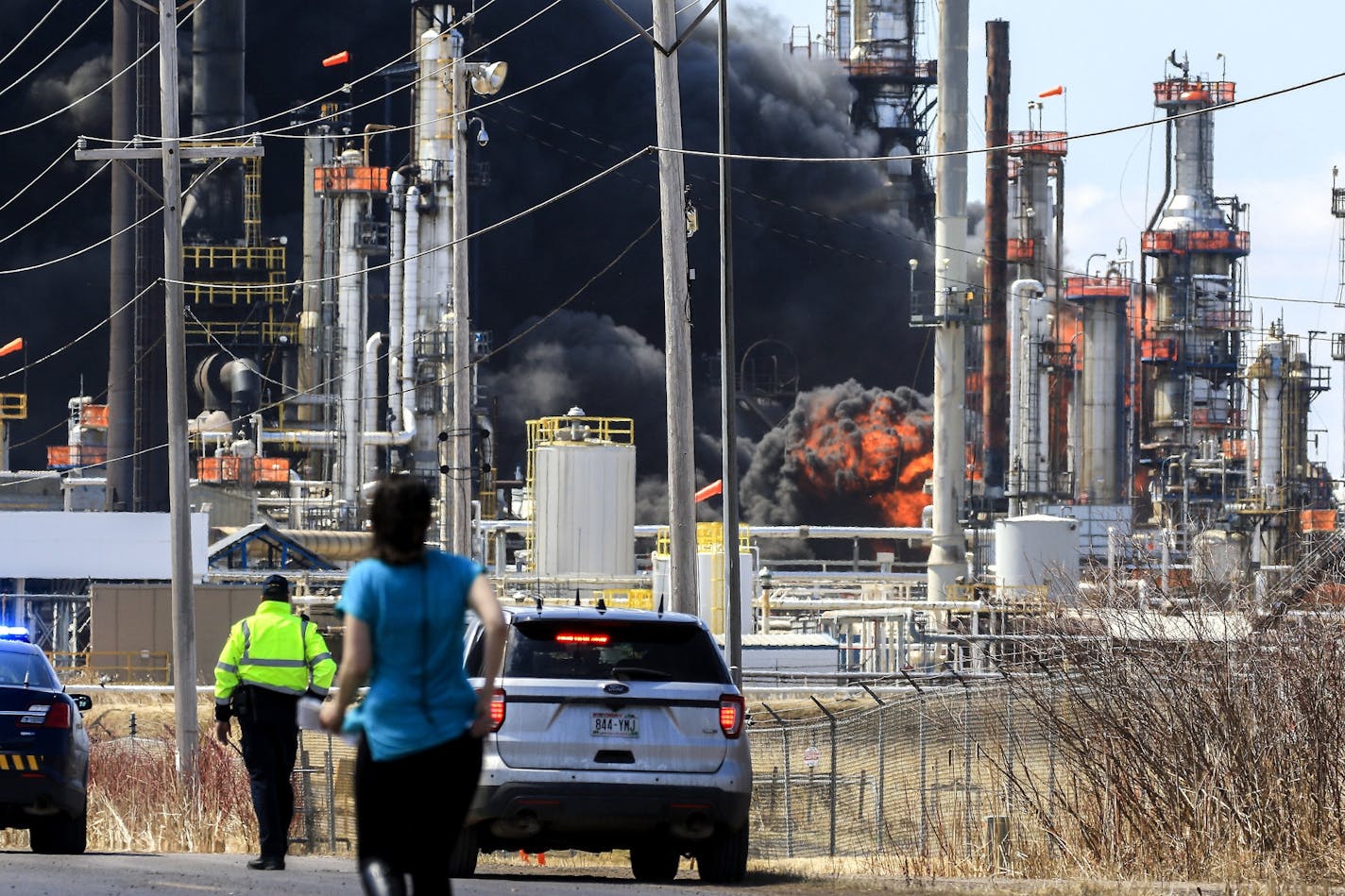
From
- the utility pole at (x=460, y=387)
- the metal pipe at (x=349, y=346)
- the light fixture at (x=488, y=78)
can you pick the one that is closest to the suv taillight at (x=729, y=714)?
the utility pole at (x=460, y=387)

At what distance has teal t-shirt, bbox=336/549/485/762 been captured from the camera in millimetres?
6117

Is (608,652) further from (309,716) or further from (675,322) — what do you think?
(675,322)

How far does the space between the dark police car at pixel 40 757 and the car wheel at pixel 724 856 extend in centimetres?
424

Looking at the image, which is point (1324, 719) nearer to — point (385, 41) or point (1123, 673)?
point (1123, 673)

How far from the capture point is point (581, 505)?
45.8 metres

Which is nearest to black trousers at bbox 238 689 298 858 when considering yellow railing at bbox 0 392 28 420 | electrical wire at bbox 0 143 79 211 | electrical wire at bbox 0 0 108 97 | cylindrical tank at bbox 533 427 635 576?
cylindrical tank at bbox 533 427 635 576

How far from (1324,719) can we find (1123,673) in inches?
51.0

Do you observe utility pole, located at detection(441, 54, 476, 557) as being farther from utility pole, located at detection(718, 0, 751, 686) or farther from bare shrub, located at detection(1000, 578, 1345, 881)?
bare shrub, located at detection(1000, 578, 1345, 881)

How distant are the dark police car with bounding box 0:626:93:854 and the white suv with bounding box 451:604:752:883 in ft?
10.6

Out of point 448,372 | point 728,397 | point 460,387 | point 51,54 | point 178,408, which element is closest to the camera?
point 728,397

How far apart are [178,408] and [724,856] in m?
14.3

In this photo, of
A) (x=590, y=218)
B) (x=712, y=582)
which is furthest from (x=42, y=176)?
(x=712, y=582)

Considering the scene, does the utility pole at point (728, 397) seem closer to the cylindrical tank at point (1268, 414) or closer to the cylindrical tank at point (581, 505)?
the cylindrical tank at point (581, 505)

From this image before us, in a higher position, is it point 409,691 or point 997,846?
point 409,691
